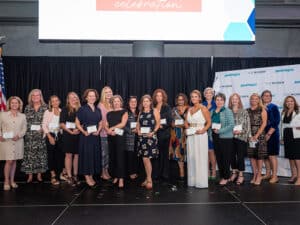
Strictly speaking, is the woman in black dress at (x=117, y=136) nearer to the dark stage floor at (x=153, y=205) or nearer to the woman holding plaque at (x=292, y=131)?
the dark stage floor at (x=153, y=205)

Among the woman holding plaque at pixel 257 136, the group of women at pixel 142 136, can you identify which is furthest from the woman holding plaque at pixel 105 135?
the woman holding plaque at pixel 257 136

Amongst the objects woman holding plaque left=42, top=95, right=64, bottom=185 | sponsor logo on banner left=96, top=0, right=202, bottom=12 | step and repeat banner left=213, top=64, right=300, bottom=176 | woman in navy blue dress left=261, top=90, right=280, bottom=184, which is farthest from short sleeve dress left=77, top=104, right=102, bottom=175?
step and repeat banner left=213, top=64, right=300, bottom=176

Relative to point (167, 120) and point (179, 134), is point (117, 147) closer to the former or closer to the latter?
point (167, 120)

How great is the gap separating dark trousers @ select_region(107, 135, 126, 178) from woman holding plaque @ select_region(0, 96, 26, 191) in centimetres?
137

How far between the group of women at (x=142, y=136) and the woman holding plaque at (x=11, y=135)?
0.05ft

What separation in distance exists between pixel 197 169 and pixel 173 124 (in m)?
0.97

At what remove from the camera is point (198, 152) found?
489 cm

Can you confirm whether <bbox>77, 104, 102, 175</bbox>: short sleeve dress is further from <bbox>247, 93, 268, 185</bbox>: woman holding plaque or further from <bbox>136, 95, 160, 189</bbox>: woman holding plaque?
<bbox>247, 93, 268, 185</bbox>: woman holding plaque

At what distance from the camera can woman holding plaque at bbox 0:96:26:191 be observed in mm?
4984

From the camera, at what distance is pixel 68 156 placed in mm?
5324

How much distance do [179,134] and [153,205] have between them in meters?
1.85

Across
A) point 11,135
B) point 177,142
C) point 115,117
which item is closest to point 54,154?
point 11,135

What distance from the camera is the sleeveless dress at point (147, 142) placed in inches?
192

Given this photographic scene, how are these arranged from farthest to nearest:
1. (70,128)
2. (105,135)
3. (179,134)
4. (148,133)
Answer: (179,134) < (105,135) < (70,128) < (148,133)
